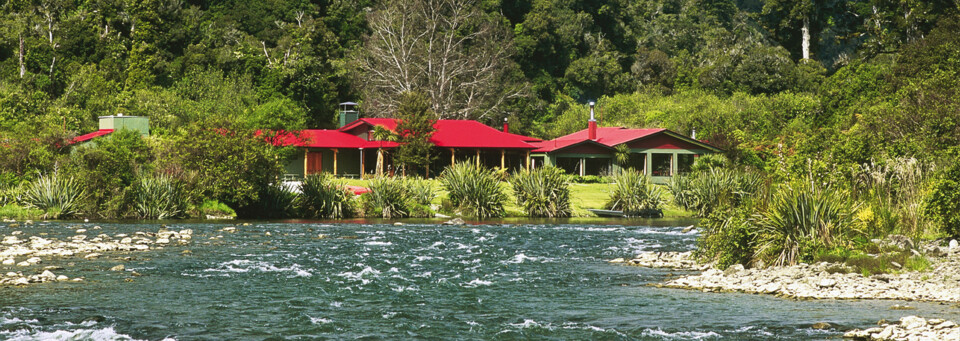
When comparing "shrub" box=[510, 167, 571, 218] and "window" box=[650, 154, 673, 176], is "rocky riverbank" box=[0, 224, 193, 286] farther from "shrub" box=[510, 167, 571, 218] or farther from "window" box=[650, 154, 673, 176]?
"window" box=[650, 154, 673, 176]

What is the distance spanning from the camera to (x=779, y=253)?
2205 centimetres

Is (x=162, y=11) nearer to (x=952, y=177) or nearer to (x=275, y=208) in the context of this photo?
(x=275, y=208)

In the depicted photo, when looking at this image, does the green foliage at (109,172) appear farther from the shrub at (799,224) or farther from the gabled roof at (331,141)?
the shrub at (799,224)

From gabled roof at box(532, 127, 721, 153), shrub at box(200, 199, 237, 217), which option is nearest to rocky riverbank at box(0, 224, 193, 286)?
shrub at box(200, 199, 237, 217)

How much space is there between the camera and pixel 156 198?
130ft

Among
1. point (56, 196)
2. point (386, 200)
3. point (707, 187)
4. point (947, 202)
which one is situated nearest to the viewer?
point (947, 202)

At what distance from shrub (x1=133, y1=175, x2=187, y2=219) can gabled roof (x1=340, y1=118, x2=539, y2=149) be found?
22400 millimetres

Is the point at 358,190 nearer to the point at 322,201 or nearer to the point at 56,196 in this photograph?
the point at 322,201

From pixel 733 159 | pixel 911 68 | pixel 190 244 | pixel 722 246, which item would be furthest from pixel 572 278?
pixel 733 159

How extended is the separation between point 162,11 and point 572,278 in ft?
241

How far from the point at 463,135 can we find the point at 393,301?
44.8m

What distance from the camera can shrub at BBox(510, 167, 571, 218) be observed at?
44.4 meters

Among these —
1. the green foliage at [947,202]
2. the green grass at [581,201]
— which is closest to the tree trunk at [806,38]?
the green grass at [581,201]

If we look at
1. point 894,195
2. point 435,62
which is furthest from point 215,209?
point 435,62
